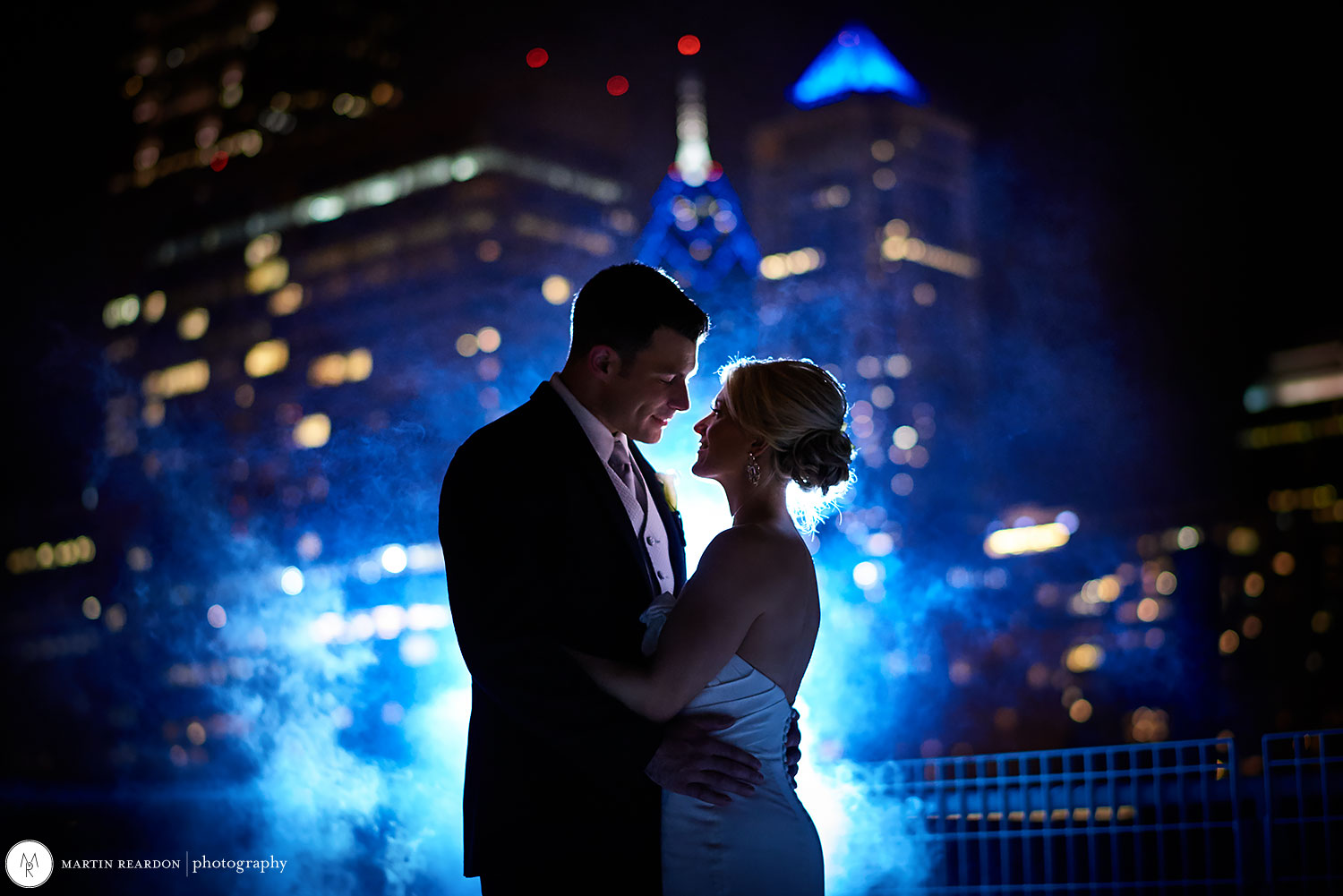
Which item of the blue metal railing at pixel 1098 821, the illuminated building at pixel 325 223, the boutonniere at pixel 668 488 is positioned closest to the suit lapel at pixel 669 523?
the boutonniere at pixel 668 488

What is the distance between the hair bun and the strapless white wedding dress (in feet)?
1.44

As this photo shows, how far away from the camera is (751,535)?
7.18 ft

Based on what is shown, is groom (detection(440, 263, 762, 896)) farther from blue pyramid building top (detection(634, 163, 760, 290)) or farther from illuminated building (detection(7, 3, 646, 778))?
illuminated building (detection(7, 3, 646, 778))

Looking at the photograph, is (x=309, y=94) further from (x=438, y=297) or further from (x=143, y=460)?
(x=143, y=460)

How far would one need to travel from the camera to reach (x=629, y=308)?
231 cm

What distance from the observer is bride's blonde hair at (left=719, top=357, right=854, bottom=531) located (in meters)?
2.31

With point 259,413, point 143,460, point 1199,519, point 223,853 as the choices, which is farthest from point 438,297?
point 223,853

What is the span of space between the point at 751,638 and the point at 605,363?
2.39ft

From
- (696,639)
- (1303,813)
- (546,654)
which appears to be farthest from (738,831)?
(1303,813)

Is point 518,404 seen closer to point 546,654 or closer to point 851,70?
point 546,654

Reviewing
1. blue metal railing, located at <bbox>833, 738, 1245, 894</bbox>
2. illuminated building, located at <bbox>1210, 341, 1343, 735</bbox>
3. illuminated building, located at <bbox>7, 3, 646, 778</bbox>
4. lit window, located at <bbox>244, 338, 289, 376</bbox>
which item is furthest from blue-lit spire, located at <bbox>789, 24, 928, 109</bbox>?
blue metal railing, located at <bbox>833, 738, 1245, 894</bbox>

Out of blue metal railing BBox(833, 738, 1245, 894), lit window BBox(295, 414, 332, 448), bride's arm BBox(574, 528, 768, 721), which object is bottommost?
blue metal railing BBox(833, 738, 1245, 894)

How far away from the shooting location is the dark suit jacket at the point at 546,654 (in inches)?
79.0

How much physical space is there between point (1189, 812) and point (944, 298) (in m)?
54.9
